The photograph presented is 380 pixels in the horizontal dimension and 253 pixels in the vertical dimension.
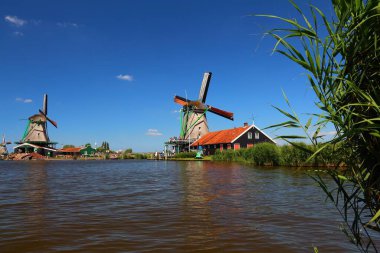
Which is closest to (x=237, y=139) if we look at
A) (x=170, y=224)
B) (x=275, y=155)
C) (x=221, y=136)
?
(x=221, y=136)

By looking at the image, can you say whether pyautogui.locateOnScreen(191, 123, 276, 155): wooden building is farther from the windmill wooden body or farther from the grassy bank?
the grassy bank

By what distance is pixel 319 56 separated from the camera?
9.45 ft

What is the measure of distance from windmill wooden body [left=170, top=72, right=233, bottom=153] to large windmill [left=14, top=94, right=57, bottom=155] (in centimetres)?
3637

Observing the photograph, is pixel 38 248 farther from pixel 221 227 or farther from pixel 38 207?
pixel 38 207

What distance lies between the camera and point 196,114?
61344 mm

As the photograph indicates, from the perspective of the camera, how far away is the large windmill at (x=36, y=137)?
253 ft

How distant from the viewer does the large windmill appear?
77.0m

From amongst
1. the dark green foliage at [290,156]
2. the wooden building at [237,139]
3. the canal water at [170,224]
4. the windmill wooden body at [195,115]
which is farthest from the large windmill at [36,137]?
the canal water at [170,224]

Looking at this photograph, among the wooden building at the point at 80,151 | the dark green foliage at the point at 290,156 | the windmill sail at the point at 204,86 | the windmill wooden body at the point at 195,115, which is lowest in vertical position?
the dark green foliage at the point at 290,156

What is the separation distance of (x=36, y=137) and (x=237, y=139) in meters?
50.8

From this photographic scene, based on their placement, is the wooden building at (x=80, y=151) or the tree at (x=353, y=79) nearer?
the tree at (x=353, y=79)

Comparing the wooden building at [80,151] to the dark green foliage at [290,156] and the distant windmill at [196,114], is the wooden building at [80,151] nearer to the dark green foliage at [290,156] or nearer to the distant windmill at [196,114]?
the distant windmill at [196,114]

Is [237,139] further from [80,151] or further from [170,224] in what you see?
[80,151]

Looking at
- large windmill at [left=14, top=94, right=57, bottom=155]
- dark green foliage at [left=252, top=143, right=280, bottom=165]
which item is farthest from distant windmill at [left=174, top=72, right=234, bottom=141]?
large windmill at [left=14, top=94, right=57, bottom=155]
